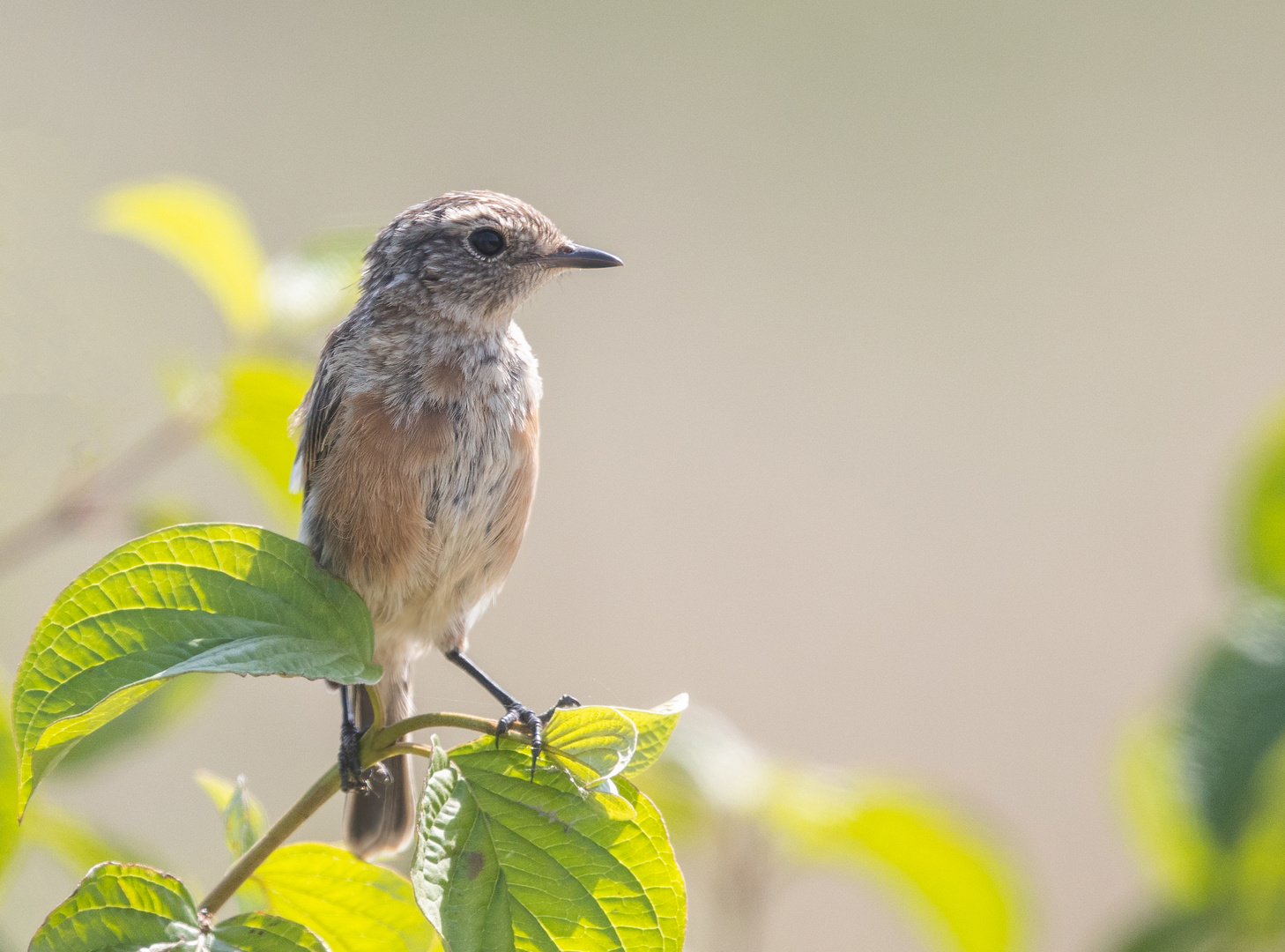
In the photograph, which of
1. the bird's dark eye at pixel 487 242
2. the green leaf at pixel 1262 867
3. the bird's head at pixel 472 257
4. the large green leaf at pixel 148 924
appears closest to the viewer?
the large green leaf at pixel 148 924

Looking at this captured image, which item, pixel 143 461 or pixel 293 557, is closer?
pixel 293 557

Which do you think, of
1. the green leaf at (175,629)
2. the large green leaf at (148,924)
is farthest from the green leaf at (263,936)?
the green leaf at (175,629)

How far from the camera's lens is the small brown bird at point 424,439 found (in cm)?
227

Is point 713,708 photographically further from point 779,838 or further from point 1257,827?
point 1257,827

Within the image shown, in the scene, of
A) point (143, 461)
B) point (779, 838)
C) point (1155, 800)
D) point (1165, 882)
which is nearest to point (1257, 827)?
point (1155, 800)

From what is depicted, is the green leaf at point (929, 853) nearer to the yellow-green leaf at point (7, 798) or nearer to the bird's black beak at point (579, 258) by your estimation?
the bird's black beak at point (579, 258)

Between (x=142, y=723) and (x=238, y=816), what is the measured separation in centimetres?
86

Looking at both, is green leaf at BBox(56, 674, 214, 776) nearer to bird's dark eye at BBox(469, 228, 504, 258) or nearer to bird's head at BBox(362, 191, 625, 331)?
bird's head at BBox(362, 191, 625, 331)

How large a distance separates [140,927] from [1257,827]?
5.93 ft

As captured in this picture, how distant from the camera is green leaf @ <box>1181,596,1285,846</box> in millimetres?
2027

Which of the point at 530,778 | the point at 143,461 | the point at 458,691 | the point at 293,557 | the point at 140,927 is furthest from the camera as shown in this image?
the point at 458,691

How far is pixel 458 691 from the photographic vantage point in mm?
5719

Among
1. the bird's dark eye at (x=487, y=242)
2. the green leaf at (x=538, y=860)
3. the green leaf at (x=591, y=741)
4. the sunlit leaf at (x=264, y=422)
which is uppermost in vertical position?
the bird's dark eye at (x=487, y=242)

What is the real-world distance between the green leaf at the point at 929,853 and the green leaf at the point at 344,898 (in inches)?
48.7
